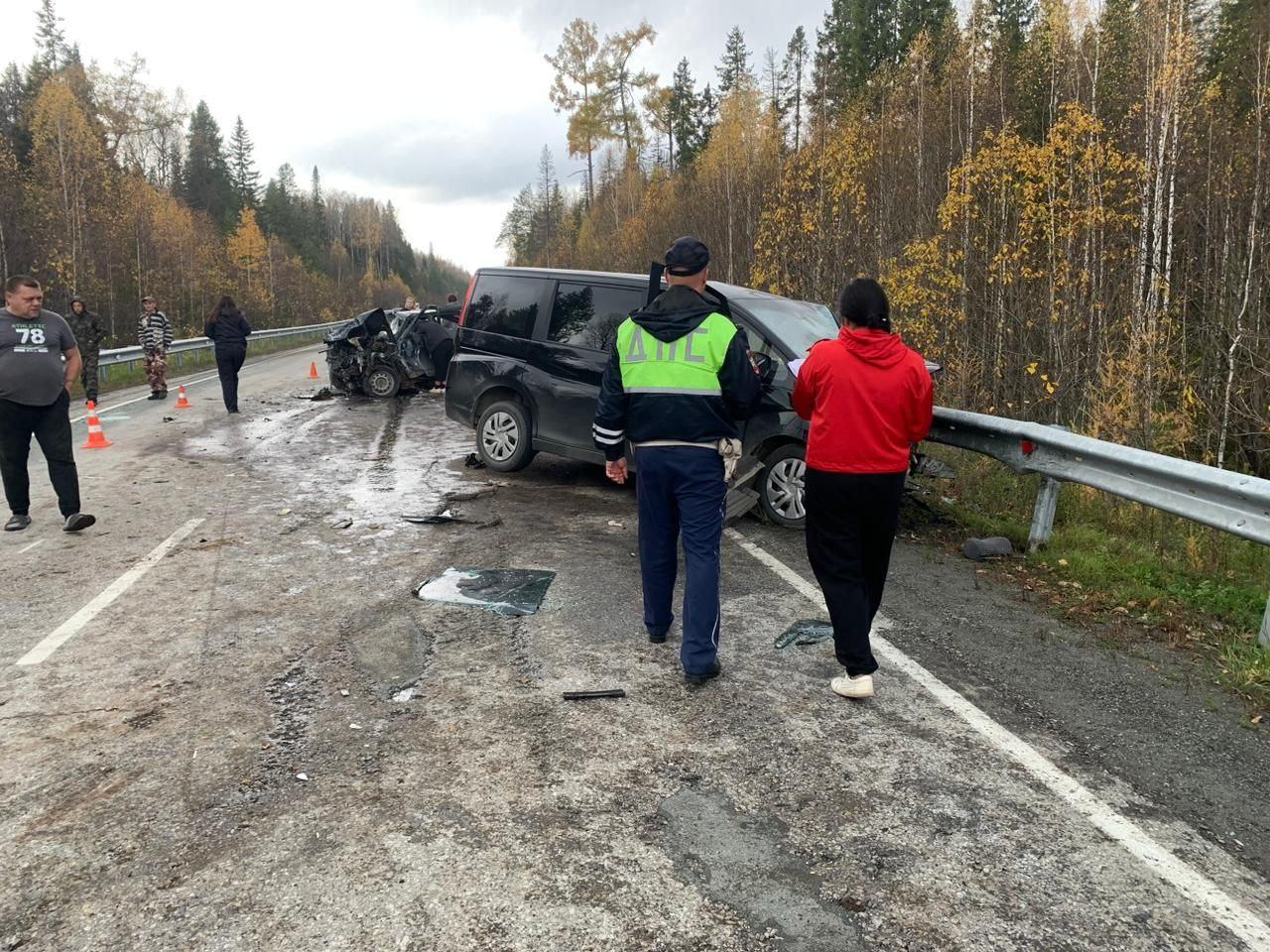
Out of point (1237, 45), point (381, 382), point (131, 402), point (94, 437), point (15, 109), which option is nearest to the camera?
point (94, 437)

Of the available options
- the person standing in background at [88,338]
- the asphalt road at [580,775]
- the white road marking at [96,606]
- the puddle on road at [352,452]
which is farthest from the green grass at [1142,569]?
the person standing in background at [88,338]

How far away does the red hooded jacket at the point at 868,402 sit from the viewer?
372 centimetres

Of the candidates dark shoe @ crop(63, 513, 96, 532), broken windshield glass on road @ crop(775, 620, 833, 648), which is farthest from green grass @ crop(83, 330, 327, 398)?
broken windshield glass on road @ crop(775, 620, 833, 648)

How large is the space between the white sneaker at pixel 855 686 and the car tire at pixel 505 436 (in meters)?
5.53

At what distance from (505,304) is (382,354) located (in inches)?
333

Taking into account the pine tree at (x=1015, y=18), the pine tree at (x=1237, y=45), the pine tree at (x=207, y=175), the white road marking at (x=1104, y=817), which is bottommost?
the white road marking at (x=1104, y=817)

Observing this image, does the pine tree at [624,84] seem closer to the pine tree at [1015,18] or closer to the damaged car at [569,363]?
the pine tree at [1015,18]

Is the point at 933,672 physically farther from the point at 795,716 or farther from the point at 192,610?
the point at 192,610

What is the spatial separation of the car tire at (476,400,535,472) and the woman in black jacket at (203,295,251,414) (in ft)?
23.5

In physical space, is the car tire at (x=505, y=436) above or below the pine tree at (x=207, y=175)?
below

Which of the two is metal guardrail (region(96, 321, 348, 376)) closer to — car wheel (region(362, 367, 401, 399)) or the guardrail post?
car wheel (region(362, 367, 401, 399))

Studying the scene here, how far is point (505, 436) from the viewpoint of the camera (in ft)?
29.6

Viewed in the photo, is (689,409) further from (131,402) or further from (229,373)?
(131,402)

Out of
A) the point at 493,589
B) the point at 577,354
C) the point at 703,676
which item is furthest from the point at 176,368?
the point at 703,676
